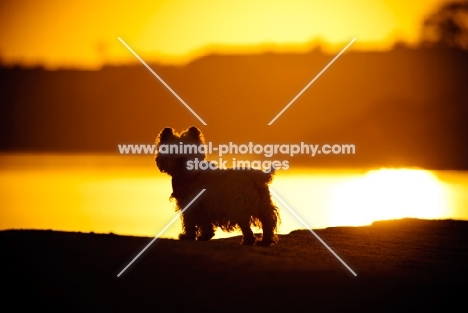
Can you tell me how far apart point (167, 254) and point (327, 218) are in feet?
36.7

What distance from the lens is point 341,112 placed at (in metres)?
Answer: 80.7

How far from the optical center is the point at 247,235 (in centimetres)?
1345

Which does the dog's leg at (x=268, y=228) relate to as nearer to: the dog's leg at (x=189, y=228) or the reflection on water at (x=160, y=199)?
the dog's leg at (x=189, y=228)

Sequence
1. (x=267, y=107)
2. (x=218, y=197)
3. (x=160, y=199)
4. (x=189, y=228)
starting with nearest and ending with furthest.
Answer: (x=218, y=197)
(x=189, y=228)
(x=160, y=199)
(x=267, y=107)

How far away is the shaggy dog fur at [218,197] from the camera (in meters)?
13.1

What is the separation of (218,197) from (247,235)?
2.44 feet

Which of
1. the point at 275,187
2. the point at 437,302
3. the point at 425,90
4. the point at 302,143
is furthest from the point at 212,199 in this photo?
the point at 425,90

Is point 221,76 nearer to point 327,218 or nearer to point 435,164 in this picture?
point 435,164

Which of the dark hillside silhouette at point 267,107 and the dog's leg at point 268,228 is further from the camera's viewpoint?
the dark hillside silhouette at point 267,107

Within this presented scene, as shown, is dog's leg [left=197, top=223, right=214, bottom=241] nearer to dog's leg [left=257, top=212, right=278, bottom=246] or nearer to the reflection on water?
dog's leg [left=257, top=212, right=278, bottom=246]

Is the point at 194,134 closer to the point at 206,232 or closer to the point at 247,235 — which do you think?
the point at 206,232

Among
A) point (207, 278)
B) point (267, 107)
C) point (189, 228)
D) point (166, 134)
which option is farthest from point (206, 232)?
point (267, 107)

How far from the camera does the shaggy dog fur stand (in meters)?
13.1

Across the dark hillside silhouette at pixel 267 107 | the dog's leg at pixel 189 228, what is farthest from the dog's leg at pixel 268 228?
the dark hillside silhouette at pixel 267 107
